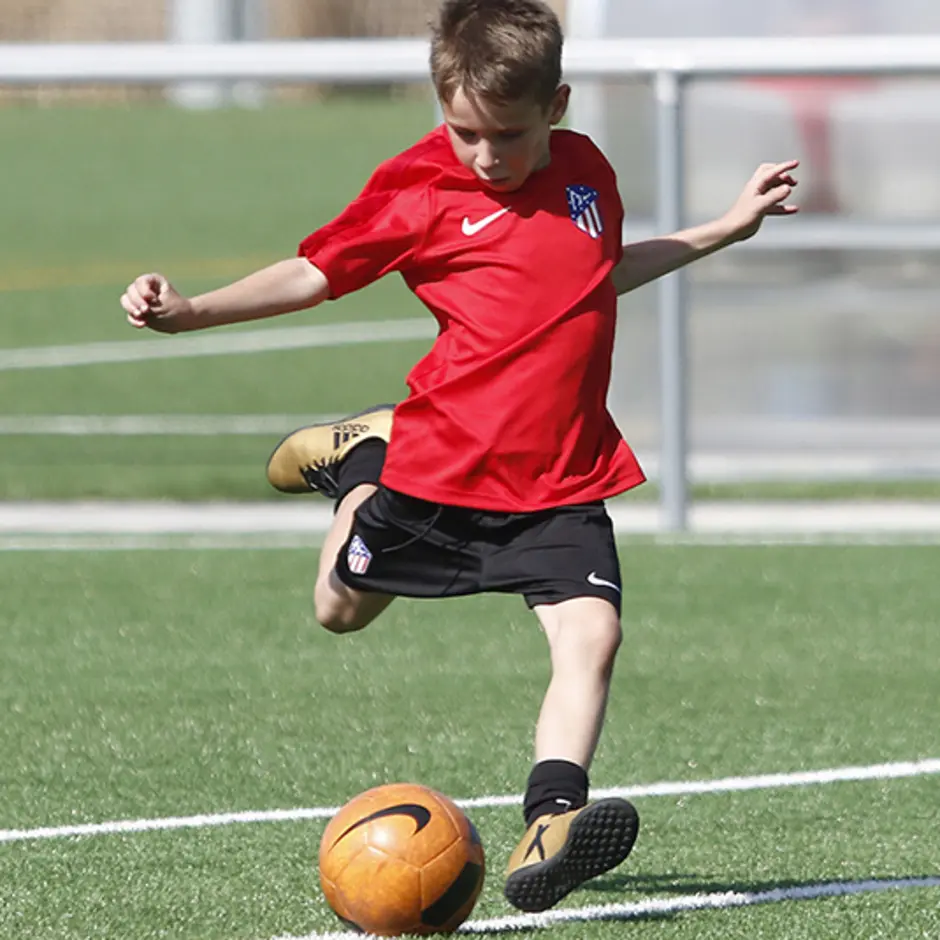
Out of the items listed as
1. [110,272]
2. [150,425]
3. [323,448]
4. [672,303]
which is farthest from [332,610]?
[110,272]

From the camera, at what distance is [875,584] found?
834 centimetres

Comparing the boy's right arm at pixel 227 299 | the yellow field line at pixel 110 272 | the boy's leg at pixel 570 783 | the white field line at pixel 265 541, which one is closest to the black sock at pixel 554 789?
the boy's leg at pixel 570 783

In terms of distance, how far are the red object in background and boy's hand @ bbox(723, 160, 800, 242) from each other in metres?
6.17

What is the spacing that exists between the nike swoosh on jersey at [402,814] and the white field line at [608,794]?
896mm

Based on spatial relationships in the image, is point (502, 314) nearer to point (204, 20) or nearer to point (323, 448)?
point (323, 448)

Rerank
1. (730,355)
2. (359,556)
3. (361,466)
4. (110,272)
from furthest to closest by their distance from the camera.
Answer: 1. (110,272)
2. (730,355)
3. (361,466)
4. (359,556)

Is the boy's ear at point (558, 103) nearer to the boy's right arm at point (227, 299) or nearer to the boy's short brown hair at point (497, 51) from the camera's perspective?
the boy's short brown hair at point (497, 51)

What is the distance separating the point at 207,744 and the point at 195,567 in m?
2.93

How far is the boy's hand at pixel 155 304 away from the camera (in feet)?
14.4

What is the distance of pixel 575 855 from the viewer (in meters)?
4.07

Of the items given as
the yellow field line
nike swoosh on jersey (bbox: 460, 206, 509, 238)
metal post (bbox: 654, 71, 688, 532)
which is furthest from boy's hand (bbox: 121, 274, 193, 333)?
the yellow field line

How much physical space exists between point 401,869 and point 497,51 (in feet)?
5.10

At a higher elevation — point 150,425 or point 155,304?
point 155,304

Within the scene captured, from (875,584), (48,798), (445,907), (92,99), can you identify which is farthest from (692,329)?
(92,99)
